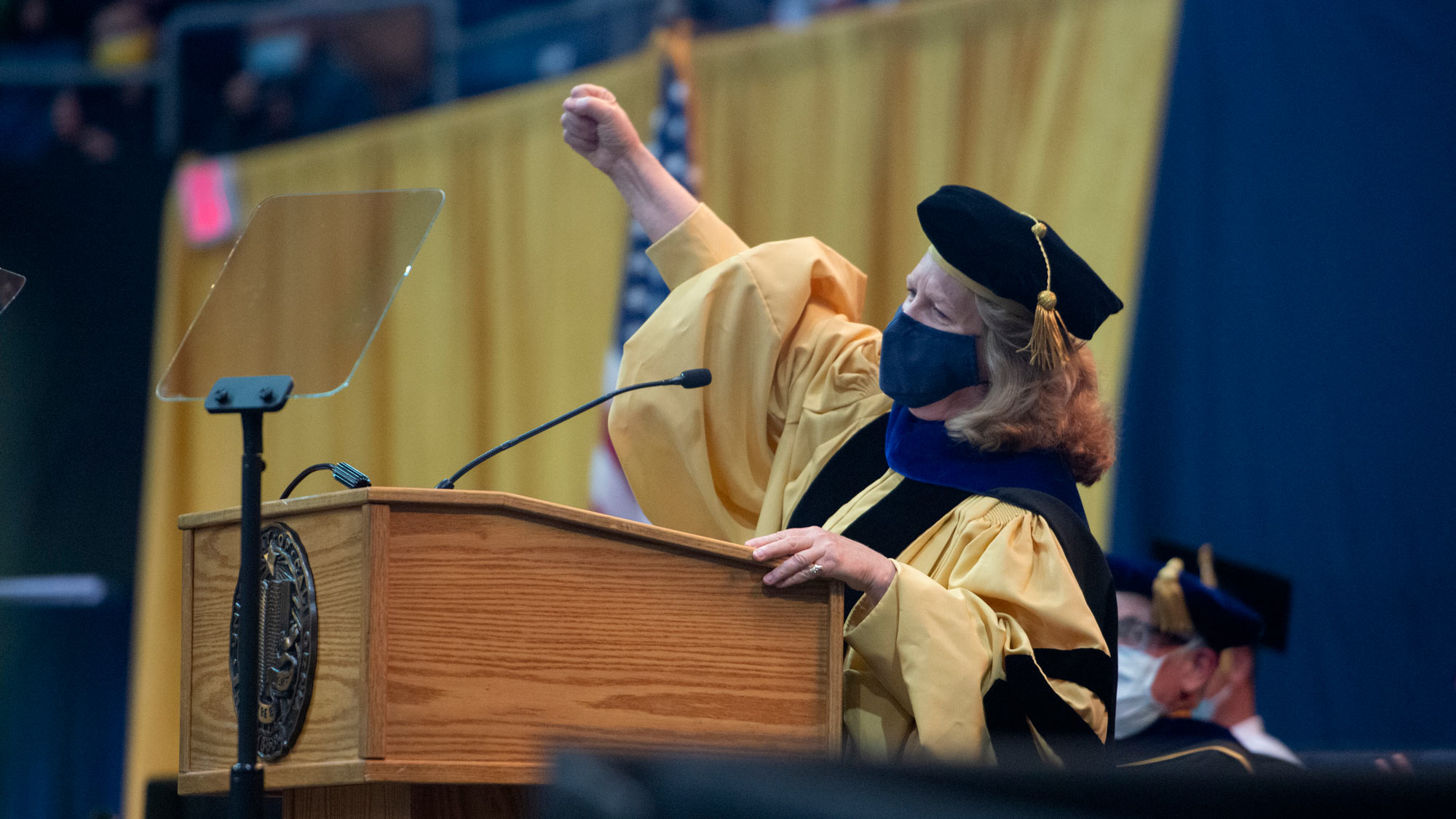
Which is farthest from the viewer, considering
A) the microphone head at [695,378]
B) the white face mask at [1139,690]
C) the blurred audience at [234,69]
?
the blurred audience at [234,69]

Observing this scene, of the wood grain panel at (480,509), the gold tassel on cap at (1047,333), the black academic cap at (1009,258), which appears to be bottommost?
the wood grain panel at (480,509)

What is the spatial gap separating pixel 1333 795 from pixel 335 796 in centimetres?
133

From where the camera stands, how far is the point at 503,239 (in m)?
5.49

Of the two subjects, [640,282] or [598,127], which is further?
[640,282]

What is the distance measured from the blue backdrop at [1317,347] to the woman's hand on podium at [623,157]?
2.09 meters

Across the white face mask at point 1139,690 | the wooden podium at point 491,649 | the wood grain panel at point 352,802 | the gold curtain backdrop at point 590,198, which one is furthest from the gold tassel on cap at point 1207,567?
the wood grain panel at point 352,802

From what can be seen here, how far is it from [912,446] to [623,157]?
2.44 ft

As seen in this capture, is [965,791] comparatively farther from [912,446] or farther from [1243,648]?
[1243,648]

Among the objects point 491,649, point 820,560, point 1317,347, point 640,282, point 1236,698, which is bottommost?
point 1236,698

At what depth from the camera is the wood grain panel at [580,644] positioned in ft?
5.15

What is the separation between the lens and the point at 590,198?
536 centimetres

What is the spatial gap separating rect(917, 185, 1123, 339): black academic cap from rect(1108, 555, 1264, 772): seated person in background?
57.2 inches

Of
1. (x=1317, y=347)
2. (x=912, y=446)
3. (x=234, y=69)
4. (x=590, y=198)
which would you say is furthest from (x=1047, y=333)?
(x=234, y=69)

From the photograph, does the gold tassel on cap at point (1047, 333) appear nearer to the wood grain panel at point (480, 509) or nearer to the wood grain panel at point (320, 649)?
the wood grain panel at point (480, 509)
